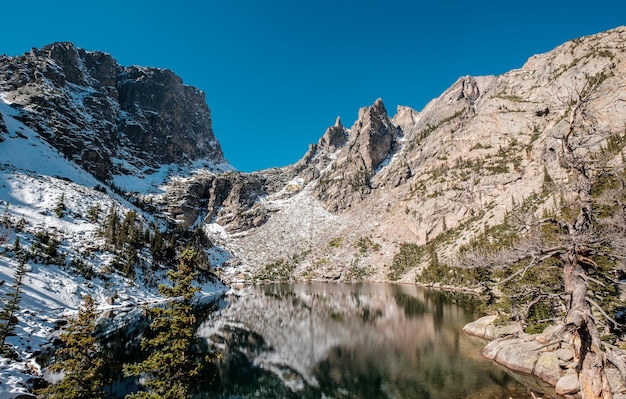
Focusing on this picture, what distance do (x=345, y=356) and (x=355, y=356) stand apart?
4.05 ft

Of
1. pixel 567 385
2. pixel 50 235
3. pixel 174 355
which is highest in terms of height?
pixel 50 235

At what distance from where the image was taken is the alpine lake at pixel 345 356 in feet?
94.7

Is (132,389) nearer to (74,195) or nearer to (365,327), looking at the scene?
(365,327)

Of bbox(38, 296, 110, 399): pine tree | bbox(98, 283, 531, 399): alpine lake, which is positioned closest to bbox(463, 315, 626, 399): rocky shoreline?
bbox(98, 283, 531, 399): alpine lake

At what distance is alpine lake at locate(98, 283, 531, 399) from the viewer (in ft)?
94.7

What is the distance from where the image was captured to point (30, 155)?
140 metres

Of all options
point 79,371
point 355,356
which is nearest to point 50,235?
point 355,356

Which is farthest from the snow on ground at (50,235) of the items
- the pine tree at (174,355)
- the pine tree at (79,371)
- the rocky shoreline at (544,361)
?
the rocky shoreline at (544,361)

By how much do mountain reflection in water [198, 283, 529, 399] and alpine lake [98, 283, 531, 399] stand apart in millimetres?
92

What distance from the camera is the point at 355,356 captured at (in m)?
40.2

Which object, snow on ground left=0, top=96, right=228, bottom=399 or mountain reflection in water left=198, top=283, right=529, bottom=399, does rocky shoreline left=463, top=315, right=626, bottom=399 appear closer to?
mountain reflection in water left=198, top=283, right=529, bottom=399

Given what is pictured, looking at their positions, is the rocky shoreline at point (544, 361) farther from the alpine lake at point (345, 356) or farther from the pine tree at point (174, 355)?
the pine tree at point (174, 355)

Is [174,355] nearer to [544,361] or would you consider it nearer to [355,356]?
[355,356]

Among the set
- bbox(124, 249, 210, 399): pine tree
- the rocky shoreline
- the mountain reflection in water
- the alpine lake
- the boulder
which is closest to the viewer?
bbox(124, 249, 210, 399): pine tree
